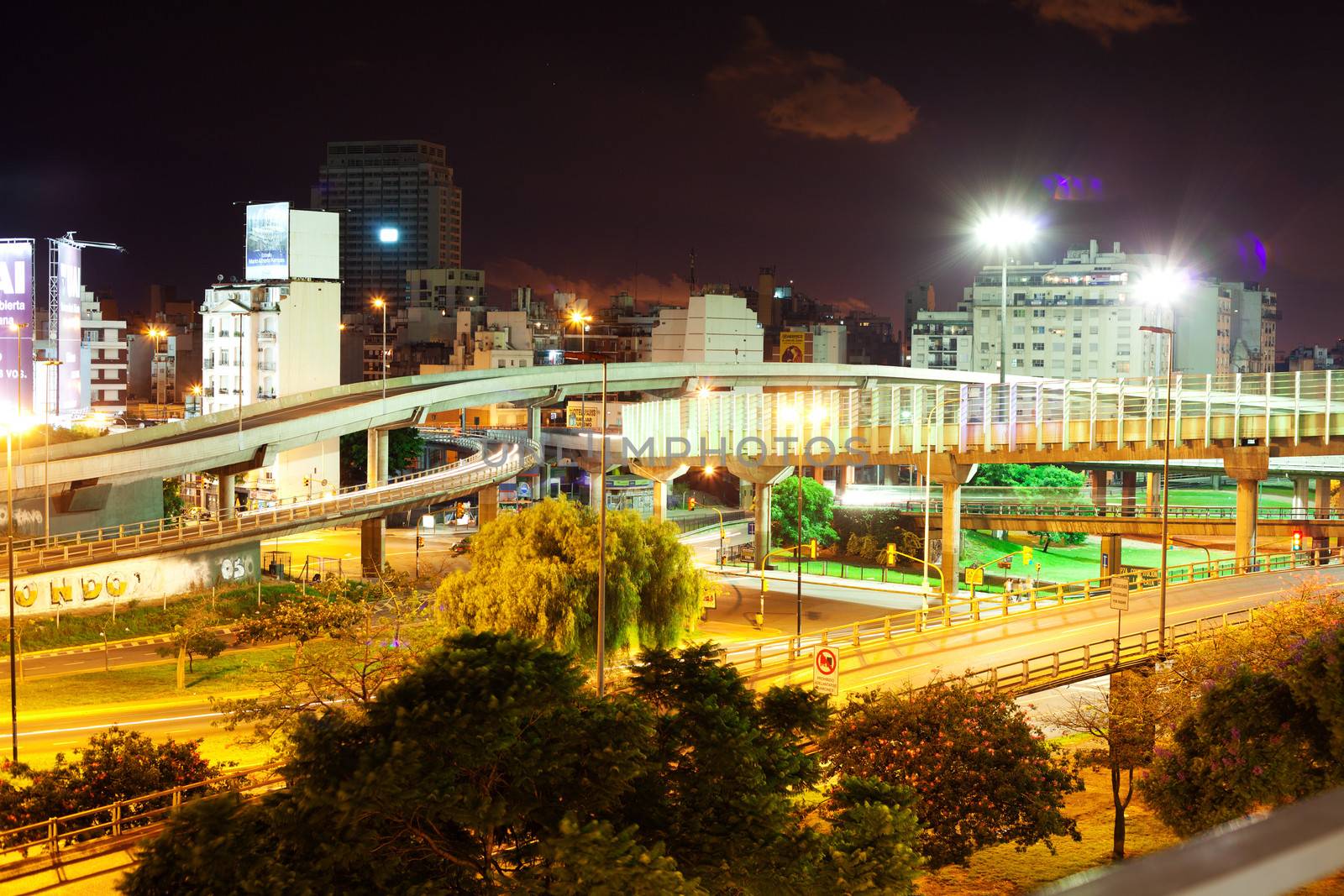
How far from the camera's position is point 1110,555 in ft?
182

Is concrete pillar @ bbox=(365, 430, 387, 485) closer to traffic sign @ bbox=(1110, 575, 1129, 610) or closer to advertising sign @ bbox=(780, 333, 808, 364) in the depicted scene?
traffic sign @ bbox=(1110, 575, 1129, 610)

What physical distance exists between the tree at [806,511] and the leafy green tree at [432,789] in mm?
62788

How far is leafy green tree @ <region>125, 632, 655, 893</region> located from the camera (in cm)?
1273

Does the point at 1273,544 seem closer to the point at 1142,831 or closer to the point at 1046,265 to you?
the point at 1142,831

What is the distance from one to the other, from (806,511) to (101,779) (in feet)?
187

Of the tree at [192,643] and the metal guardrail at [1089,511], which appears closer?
the tree at [192,643]

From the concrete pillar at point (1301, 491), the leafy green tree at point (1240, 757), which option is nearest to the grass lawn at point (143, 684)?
the leafy green tree at point (1240, 757)

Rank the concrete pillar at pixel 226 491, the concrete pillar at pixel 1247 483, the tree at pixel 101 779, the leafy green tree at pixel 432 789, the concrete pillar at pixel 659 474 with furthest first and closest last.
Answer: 1. the concrete pillar at pixel 659 474
2. the concrete pillar at pixel 226 491
3. the concrete pillar at pixel 1247 483
4. the tree at pixel 101 779
5. the leafy green tree at pixel 432 789

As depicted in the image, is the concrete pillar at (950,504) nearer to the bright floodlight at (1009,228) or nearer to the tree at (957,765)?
the bright floodlight at (1009,228)

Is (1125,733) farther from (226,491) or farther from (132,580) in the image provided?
(226,491)

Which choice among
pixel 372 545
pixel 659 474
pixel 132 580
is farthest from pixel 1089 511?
pixel 132 580

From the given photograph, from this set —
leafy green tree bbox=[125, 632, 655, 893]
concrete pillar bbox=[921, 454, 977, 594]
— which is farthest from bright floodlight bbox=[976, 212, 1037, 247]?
leafy green tree bbox=[125, 632, 655, 893]

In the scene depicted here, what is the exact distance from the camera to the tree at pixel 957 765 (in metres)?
24.3

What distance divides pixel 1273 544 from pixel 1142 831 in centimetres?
5615
